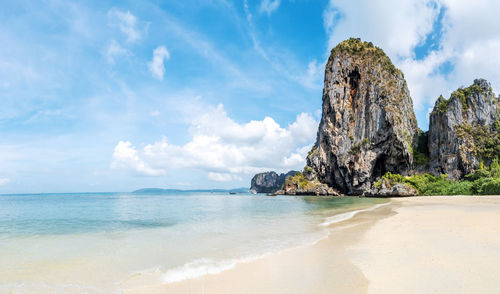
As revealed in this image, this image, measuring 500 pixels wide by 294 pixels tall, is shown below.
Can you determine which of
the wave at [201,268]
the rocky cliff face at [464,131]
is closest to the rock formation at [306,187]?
the rocky cliff face at [464,131]

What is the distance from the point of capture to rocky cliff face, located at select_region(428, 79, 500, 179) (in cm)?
5066

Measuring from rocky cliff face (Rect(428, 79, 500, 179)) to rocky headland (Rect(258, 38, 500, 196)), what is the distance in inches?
5.1

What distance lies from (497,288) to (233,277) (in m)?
5.23

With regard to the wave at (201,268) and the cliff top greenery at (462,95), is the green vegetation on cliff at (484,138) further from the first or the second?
the wave at (201,268)

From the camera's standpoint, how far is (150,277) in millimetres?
6727

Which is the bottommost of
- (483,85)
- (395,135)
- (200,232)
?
(200,232)

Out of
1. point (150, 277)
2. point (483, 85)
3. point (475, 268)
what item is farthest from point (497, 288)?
point (483, 85)

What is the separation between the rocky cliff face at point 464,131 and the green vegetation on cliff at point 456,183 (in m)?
2.96

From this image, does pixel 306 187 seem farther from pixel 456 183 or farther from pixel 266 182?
pixel 266 182

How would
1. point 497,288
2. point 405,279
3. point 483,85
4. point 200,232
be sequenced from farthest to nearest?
point 483,85
point 200,232
point 405,279
point 497,288

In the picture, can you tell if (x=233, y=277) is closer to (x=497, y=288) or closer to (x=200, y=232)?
(x=497, y=288)

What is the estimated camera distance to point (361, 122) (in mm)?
69438

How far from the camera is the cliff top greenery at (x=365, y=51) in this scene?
71.6m

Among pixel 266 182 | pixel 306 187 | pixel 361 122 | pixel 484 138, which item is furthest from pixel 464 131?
pixel 266 182
